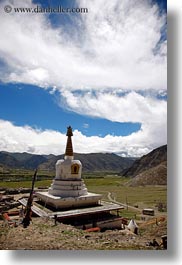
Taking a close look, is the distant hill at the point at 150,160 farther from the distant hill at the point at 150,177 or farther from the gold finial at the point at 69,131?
the gold finial at the point at 69,131

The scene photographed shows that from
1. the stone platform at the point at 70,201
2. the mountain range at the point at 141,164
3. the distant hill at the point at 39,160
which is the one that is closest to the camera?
the mountain range at the point at 141,164

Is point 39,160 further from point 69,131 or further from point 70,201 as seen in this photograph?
point 70,201

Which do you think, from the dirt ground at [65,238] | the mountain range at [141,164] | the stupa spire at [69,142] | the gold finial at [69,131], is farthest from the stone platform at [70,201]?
the gold finial at [69,131]

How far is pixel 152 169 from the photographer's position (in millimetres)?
8391

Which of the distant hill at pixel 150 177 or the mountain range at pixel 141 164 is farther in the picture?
the distant hill at pixel 150 177

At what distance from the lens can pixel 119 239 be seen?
19.5ft

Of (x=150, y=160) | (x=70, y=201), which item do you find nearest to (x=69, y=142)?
(x=70, y=201)

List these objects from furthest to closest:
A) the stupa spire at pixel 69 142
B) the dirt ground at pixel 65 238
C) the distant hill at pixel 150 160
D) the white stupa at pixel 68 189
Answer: the white stupa at pixel 68 189 → the stupa spire at pixel 69 142 → the distant hill at pixel 150 160 → the dirt ground at pixel 65 238

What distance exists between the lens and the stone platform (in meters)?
8.77

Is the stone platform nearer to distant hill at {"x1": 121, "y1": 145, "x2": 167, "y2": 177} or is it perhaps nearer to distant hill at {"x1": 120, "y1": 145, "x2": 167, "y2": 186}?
distant hill at {"x1": 120, "y1": 145, "x2": 167, "y2": 186}

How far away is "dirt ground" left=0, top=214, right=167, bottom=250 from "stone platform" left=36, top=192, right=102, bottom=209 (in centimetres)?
235

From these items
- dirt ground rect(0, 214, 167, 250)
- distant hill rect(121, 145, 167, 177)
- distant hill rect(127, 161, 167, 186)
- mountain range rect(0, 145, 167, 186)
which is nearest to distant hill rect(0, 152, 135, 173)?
mountain range rect(0, 145, 167, 186)

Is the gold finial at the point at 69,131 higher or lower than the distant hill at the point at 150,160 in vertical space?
higher

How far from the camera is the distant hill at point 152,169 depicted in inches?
256
